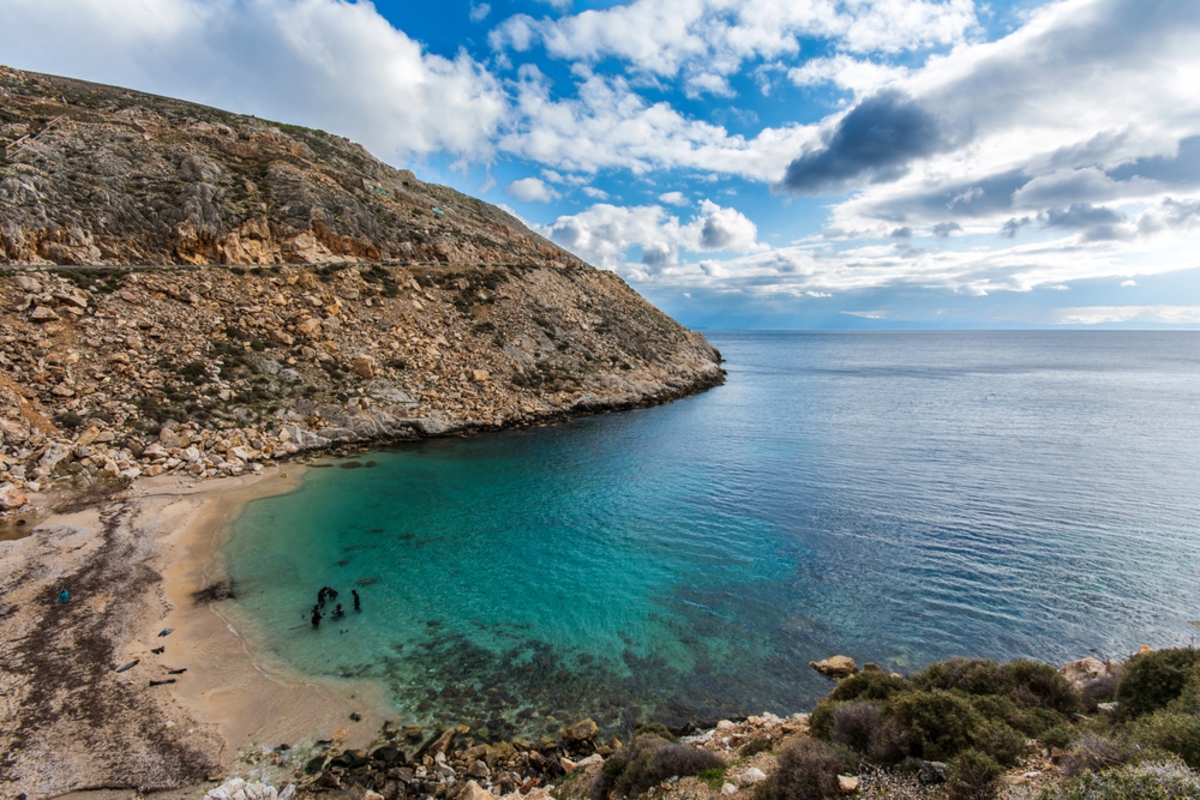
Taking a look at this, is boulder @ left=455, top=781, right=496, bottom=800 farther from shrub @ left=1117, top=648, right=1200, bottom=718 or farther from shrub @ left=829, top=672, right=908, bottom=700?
shrub @ left=1117, top=648, right=1200, bottom=718

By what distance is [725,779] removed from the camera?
755cm

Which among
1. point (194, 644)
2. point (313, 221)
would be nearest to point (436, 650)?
point (194, 644)

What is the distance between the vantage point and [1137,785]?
4.72 m

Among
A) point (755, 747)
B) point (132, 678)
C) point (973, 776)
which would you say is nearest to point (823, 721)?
point (755, 747)

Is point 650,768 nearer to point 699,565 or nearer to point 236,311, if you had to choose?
point 699,565

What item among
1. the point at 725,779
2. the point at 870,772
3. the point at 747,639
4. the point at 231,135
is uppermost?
the point at 231,135

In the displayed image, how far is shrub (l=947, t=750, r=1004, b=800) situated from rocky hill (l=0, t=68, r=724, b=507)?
3171 cm

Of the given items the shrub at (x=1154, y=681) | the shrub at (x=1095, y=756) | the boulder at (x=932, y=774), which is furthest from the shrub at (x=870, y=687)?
the shrub at (x=1154, y=681)

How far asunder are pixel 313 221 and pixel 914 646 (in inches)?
2138

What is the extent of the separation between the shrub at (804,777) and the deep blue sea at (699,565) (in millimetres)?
5160

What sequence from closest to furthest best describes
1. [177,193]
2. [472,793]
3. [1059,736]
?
1. [1059,736]
2. [472,793]
3. [177,193]

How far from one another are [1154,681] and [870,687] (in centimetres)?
415

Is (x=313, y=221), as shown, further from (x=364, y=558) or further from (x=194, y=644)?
(x=194, y=644)

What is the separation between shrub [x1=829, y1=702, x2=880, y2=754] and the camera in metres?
7.35
